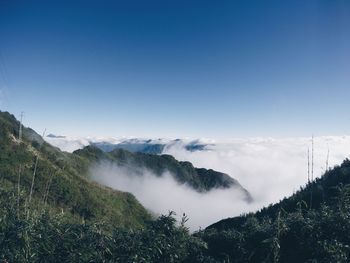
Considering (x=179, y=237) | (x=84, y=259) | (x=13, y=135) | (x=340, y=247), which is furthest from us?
(x=13, y=135)

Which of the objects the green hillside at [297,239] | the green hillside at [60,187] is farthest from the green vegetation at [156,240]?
the green hillside at [60,187]

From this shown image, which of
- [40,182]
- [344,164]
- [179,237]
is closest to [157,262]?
[179,237]

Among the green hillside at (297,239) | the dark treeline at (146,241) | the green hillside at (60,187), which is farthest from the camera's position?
the green hillside at (60,187)

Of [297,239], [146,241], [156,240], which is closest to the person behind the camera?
[156,240]

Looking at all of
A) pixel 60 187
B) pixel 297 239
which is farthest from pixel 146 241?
pixel 60 187

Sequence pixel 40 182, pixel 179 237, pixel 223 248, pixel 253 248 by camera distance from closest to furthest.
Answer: pixel 179 237, pixel 253 248, pixel 223 248, pixel 40 182

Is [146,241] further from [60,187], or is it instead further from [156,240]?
[60,187]

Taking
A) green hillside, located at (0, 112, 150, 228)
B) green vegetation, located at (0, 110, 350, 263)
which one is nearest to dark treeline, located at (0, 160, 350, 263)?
green vegetation, located at (0, 110, 350, 263)

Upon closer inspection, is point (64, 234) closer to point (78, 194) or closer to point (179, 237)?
point (179, 237)

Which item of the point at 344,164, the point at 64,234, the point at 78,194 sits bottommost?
the point at 78,194

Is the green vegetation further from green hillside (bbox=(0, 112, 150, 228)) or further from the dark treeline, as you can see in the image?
green hillside (bbox=(0, 112, 150, 228))

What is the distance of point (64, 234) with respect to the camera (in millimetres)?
16938

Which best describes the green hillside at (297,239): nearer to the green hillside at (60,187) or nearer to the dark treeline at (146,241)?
the dark treeline at (146,241)

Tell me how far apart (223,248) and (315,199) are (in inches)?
1164
